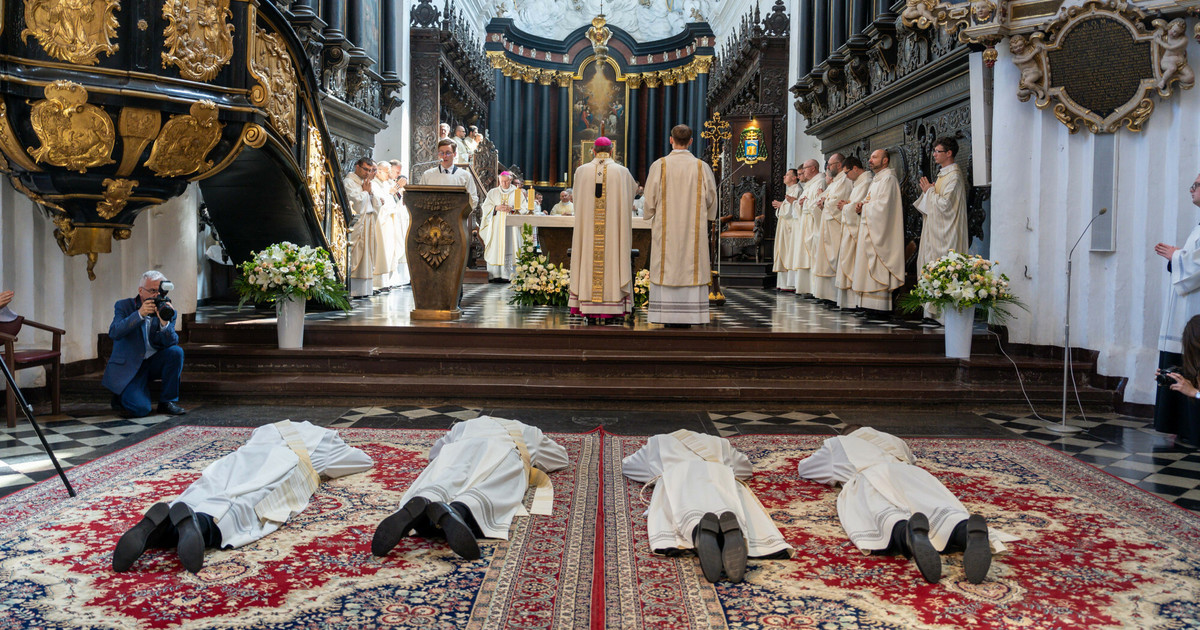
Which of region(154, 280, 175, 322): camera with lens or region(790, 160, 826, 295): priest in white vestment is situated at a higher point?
region(790, 160, 826, 295): priest in white vestment

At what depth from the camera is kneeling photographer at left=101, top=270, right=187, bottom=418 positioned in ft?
19.8

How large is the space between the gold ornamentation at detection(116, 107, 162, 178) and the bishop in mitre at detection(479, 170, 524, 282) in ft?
31.5

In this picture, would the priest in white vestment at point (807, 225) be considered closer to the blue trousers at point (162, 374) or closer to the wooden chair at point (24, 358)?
the blue trousers at point (162, 374)

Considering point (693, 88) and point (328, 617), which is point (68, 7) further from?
point (693, 88)

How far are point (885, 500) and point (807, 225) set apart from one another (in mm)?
9853

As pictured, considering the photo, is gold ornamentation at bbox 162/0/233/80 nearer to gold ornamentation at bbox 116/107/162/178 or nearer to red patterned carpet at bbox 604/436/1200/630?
gold ornamentation at bbox 116/107/162/178

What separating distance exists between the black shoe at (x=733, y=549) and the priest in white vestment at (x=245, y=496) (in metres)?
1.80

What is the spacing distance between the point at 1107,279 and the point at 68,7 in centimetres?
774

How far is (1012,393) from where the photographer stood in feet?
22.9

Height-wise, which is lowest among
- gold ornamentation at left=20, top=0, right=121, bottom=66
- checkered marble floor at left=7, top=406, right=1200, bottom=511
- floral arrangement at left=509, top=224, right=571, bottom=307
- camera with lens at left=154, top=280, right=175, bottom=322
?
checkered marble floor at left=7, top=406, right=1200, bottom=511

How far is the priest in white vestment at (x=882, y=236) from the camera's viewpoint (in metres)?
9.91

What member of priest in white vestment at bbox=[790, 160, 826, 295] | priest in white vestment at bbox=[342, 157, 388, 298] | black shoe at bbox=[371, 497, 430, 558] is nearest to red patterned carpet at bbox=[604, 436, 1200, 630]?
black shoe at bbox=[371, 497, 430, 558]

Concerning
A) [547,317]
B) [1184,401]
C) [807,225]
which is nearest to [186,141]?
[547,317]

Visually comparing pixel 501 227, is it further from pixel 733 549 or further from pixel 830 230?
pixel 733 549
